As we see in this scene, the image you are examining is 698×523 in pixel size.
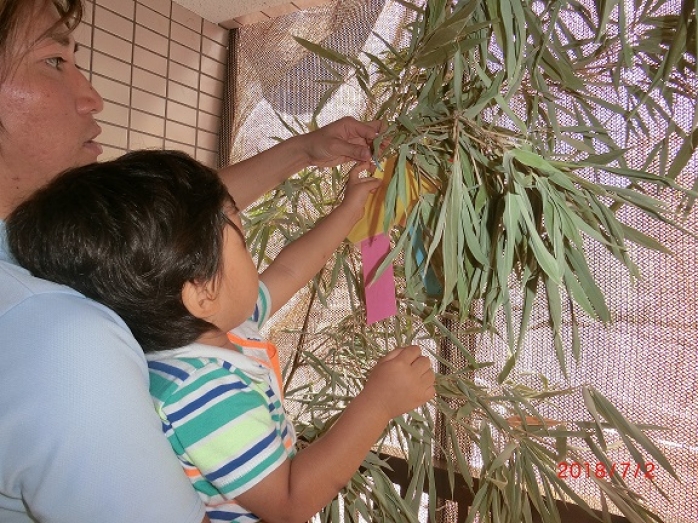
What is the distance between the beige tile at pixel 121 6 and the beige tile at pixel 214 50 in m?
0.28

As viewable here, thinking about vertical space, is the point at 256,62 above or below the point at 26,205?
above

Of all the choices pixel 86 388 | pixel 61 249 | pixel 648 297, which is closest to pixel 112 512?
pixel 86 388

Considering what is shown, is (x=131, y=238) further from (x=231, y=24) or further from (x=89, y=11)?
(x=231, y=24)

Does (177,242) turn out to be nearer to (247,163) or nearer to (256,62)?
(247,163)

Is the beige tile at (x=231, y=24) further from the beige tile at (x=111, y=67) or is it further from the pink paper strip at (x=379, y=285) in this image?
the pink paper strip at (x=379, y=285)

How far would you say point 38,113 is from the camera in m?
0.71

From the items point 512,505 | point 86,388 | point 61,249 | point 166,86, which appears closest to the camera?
point 86,388

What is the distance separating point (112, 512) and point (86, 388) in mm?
113

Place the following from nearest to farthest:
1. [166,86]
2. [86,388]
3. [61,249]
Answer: [86,388] < [61,249] < [166,86]

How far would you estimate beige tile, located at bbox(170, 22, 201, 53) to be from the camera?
2.06 meters

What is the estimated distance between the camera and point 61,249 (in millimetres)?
632

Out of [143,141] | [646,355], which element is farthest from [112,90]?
Answer: [646,355]

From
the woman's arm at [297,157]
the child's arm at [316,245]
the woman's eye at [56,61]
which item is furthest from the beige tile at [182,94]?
the woman's eye at [56,61]

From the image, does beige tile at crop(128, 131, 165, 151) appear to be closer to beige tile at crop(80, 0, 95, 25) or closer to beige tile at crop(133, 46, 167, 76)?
beige tile at crop(133, 46, 167, 76)
